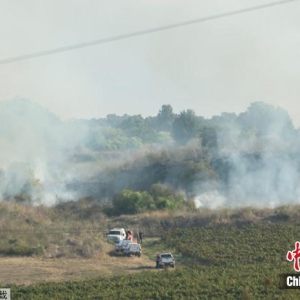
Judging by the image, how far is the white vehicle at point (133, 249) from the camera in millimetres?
43156

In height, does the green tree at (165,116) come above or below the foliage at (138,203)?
above

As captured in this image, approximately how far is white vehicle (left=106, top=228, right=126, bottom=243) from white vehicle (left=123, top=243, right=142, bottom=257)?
3084mm

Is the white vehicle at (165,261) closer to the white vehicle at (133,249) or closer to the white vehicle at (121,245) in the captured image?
the white vehicle at (133,249)

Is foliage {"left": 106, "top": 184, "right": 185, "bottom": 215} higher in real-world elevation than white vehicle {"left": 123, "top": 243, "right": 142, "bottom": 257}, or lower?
higher

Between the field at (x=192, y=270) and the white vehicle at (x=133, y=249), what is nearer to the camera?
the field at (x=192, y=270)

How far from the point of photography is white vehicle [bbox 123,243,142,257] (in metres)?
43.2

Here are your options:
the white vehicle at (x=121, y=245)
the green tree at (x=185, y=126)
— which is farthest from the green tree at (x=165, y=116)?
the white vehicle at (x=121, y=245)

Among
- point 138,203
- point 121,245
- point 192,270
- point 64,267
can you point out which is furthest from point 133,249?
point 138,203

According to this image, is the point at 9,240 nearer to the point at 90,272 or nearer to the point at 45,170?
the point at 90,272

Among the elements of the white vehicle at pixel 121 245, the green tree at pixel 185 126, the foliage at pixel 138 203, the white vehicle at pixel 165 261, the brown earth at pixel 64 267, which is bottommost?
the brown earth at pixel 64 267

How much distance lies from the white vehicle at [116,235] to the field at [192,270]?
179cm

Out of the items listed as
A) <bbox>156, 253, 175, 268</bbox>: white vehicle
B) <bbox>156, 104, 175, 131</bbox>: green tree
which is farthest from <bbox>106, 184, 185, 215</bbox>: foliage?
<bbox>156, 104, 175, 131</bbox>: green tree

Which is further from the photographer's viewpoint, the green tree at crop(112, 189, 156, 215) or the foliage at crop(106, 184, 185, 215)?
the foliage at crop(106, 184, 185, 215)

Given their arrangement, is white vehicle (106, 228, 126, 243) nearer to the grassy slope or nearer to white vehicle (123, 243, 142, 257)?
the grassy slope
